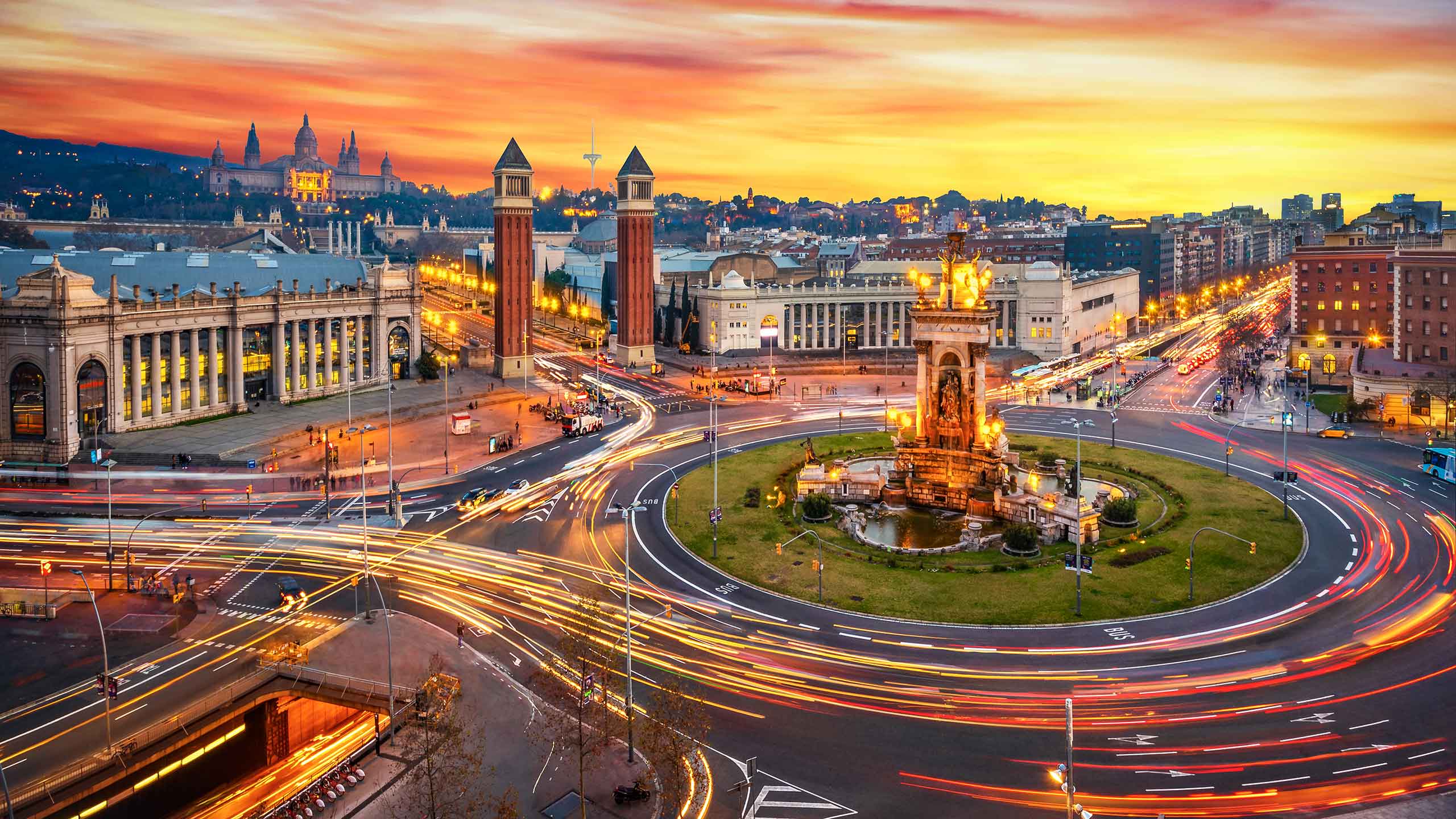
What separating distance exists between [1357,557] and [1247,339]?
407 ft

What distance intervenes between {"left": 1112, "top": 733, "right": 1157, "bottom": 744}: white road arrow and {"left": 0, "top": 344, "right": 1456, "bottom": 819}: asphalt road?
4.0 inches

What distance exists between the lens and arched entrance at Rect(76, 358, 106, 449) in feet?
313

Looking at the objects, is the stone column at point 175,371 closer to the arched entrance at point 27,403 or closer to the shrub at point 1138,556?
the arched entrance at point 27,403

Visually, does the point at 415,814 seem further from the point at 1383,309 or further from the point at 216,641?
the point at 1383,309

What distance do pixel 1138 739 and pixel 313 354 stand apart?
360ft

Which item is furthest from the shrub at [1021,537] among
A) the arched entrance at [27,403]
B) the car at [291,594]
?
the arched entrance at [27,403]

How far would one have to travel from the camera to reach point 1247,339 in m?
175

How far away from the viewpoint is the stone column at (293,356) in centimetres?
12156

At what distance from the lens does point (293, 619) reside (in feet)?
179

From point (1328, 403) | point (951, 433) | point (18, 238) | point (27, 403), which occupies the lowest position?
point (1328, 403)

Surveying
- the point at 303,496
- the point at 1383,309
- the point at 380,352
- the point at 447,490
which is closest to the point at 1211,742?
the point at 447,490

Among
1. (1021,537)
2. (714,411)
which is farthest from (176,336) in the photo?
(1021,537)

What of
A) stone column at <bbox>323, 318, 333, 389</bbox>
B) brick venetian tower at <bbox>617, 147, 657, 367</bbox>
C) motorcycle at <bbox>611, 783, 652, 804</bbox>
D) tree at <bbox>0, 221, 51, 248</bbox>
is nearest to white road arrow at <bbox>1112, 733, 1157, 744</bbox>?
motorcycle at <bbox>611, 783, 652, 804</bbox>

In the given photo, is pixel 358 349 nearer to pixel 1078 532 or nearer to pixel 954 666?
pixel 1078 532
